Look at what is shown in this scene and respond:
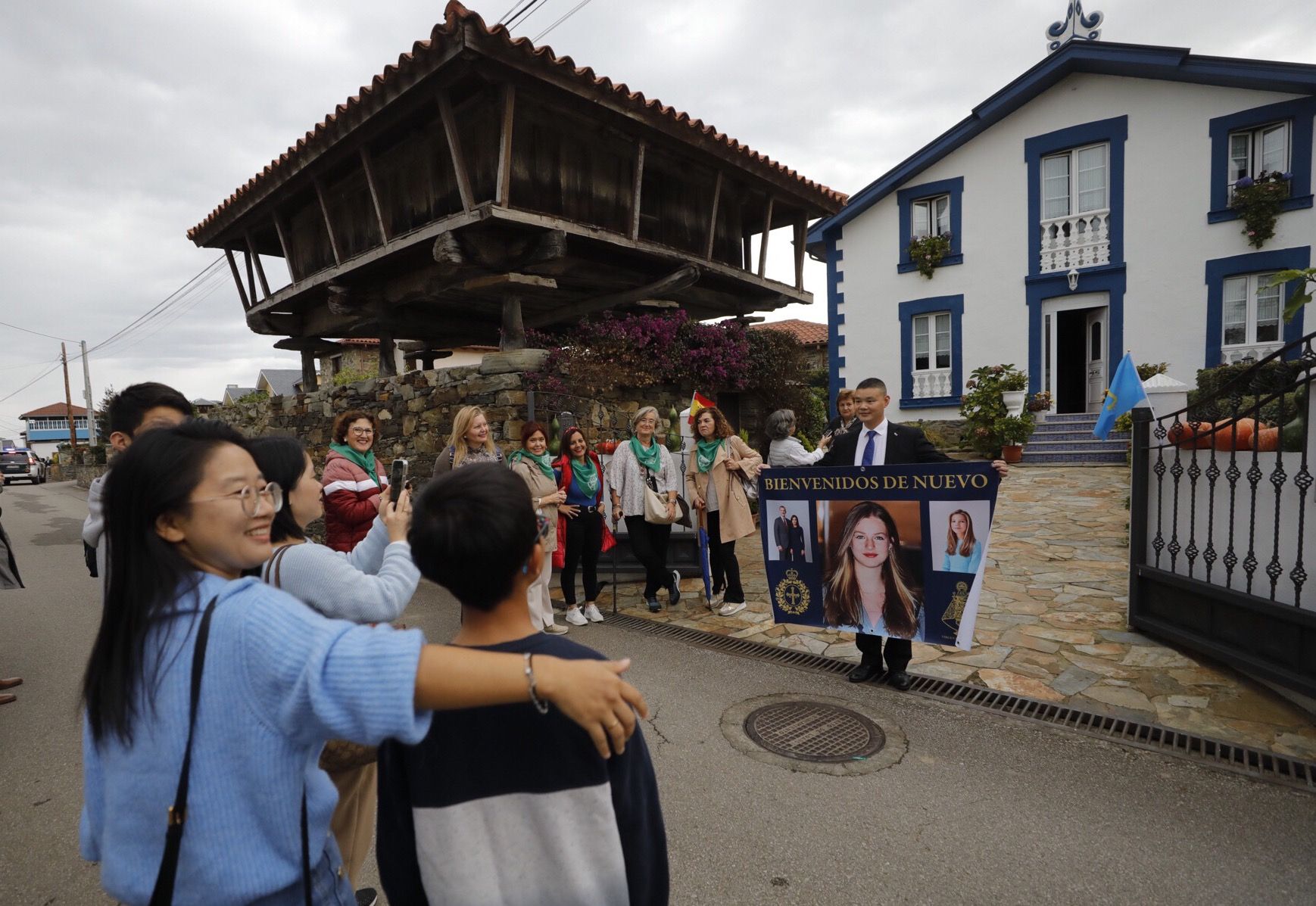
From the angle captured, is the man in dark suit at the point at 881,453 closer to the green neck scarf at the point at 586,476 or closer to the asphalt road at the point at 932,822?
the asphalt road at the point at 932,822

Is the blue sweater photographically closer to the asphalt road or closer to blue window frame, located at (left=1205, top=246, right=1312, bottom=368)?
the asphalt road

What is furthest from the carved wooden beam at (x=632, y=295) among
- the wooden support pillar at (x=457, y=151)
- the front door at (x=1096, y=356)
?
the front door at (x=1096, y=356)

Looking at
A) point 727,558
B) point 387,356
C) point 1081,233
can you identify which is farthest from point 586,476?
point 1081,233

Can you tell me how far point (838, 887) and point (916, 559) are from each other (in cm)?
218

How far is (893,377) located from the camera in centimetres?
1557

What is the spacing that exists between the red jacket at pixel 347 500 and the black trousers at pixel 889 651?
134 inches

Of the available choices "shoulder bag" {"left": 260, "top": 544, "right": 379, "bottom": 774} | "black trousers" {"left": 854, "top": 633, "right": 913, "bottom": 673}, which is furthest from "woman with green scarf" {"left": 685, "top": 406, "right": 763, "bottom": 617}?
"shoulder bag" {"left": 260, "top": 544, "right": 379, "bottom": 774}

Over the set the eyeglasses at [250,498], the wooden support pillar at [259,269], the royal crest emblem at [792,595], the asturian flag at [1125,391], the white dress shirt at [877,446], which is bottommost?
the royal crest emblem at [792,595]

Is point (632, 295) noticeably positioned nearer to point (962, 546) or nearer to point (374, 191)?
point (374, 191)

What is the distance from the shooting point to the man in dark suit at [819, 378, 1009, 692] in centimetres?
436

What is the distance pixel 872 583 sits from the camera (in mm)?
4371

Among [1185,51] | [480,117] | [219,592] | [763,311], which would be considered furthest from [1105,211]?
[219,592]

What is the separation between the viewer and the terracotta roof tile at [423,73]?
6.31 m

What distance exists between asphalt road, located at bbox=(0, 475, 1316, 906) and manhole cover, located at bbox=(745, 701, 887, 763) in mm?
192
